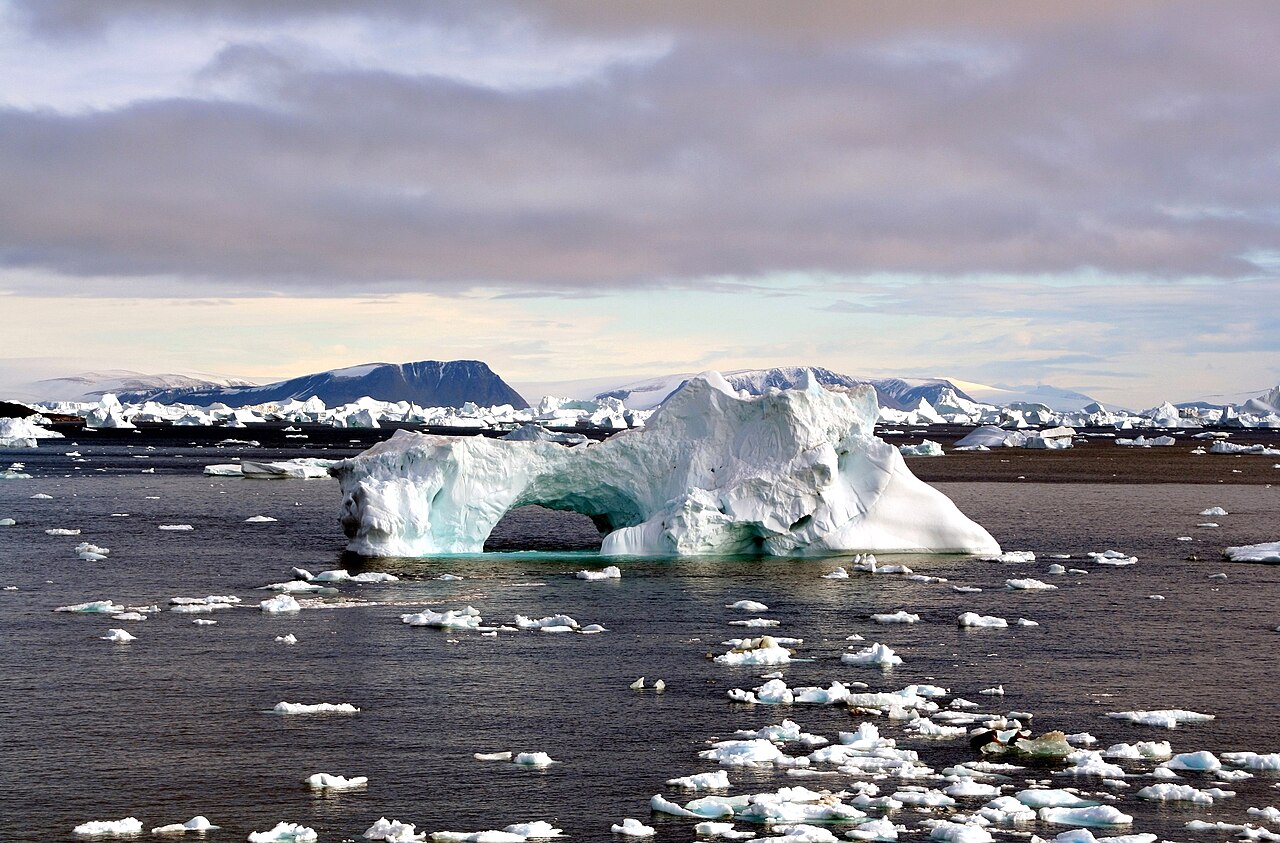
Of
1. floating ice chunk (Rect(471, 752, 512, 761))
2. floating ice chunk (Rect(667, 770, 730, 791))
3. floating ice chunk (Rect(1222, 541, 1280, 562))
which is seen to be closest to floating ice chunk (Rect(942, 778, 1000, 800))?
floating ice chunk (Rect(667, 770, 730, 791))

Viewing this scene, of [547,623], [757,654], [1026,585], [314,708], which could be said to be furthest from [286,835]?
[1026,585]

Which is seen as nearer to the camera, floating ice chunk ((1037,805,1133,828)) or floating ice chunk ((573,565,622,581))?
floating ice chunk ((1037,805,1133,828))

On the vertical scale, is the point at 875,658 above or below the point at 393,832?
above

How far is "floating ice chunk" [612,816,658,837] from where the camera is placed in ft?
39.3

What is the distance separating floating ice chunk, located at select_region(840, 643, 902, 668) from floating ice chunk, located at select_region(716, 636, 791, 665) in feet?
2.94

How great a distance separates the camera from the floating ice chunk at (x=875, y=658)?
1956cm

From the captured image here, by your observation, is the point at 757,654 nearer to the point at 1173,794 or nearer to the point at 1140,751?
the point at 1140,751

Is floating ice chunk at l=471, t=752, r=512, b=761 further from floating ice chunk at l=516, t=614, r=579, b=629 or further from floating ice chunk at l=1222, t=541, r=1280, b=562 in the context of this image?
floating ice chunk at l=1222, t=541, r=1280, b=562

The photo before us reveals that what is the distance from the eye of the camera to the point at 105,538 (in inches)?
1430

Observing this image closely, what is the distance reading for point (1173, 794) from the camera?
43.3 ft

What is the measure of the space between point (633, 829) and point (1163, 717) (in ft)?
24.3

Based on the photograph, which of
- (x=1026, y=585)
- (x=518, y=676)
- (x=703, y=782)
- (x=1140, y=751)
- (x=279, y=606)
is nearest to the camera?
(x=703, y=782)

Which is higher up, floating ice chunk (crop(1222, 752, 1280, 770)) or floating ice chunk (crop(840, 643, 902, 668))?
floating ice chunk (crop(840, 643, 902, 668))

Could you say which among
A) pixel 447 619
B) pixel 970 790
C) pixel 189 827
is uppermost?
pixel 447 619
